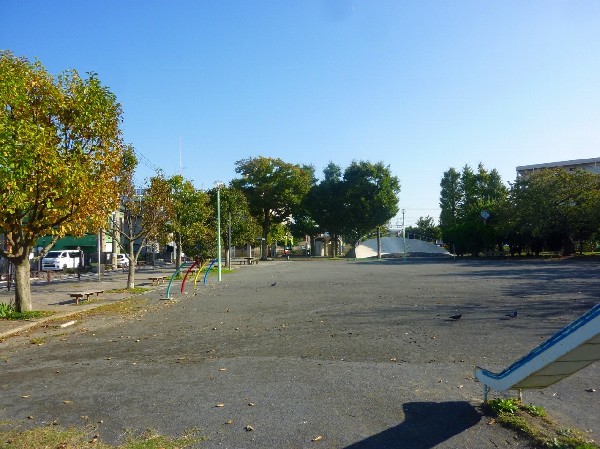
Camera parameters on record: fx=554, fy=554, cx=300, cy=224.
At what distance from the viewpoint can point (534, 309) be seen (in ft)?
47.9

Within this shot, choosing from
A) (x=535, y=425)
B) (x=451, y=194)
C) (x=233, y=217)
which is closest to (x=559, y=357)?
(x=535, y=425)

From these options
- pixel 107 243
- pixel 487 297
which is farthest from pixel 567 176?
pixel 107 243

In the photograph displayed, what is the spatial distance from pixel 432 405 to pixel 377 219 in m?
67.8

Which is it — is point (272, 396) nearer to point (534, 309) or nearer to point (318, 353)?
point (318, 353)

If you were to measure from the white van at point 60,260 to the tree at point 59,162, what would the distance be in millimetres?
31937

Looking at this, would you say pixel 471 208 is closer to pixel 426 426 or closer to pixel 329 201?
pixel 329 201

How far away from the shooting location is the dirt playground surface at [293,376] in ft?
18.6

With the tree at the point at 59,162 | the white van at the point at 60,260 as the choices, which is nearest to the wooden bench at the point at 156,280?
the tree at the point at 59,162

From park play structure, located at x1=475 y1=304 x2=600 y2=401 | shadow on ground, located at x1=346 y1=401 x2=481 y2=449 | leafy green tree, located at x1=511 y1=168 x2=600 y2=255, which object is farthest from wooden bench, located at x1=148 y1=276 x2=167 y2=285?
leafy green tree, located at x1=511 y1=168 x2=600 y2=255

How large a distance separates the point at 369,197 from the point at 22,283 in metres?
61.0

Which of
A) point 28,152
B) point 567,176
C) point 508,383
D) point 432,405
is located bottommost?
point 432,405

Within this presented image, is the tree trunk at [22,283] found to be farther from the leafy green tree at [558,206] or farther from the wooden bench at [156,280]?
the leafy green tree at [558,206]

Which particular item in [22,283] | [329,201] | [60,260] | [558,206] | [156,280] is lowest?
[156,280]

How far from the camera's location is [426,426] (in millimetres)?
5641
